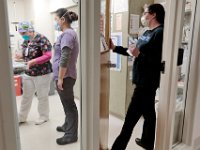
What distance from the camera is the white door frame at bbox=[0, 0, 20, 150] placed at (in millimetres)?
712

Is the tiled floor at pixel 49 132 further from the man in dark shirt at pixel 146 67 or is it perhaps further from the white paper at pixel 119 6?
the white paper at pixel 119 6

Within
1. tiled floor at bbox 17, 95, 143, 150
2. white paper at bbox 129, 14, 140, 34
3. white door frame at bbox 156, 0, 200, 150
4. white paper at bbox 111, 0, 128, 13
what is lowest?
tiled floor at bbox 17, 95, 143, 150

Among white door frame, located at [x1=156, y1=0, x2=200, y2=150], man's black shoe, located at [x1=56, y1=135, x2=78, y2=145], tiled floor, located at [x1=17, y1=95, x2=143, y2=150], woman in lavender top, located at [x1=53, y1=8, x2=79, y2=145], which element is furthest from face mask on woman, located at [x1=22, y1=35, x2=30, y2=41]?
white door frame, located at [x1=156, y1=0, x2=200, y2=150]

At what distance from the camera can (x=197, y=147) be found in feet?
6.58

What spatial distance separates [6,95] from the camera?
75 centimetres

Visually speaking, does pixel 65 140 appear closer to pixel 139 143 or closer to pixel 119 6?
pixel 139 143

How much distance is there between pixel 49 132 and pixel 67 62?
105 cm

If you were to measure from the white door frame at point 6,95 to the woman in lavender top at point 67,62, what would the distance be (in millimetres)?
923

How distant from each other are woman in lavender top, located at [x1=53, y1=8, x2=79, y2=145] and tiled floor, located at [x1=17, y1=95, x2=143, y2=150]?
253 mm

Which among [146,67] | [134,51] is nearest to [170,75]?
[146,67]

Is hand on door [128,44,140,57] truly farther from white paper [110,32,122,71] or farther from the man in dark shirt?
white paper [110,32,122,71]

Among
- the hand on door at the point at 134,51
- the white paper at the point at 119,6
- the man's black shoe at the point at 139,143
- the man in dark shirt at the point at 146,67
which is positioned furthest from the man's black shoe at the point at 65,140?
the white paper at the point at 119,6

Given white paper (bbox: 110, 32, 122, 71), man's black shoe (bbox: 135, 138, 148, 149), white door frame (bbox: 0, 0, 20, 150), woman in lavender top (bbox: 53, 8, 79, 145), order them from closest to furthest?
white door frame (bbox: 0, 0, 20, 150)
woman in lavender top (bbox: 53, 8, 79, 145)
man's black shoe (bbox: 135, 138, 148, 149)
white paper (bbox: 110, 32, 122, 71)

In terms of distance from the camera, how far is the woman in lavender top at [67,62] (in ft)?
5.68
